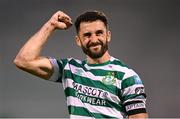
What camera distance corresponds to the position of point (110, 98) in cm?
146

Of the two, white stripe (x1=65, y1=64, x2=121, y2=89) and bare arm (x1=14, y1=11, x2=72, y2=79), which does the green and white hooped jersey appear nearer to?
white stripe (x1=65, y1=64, x2=121, y2=89)

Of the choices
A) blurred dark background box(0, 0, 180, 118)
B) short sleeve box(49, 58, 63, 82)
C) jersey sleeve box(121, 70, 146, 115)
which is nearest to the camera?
jersey sleeve box(121, 70, 146, 115)

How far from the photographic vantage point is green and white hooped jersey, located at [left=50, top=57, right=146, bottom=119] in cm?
146

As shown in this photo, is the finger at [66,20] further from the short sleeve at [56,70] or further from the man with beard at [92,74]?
the short sleeve at [56,70]

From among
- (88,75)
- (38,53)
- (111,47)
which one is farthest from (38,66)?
(111,47)

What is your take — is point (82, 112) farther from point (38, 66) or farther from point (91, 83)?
point (38, 66)

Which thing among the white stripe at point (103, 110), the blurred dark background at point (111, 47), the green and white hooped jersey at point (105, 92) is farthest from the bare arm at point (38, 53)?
the blurred dark background at point (111, 47)

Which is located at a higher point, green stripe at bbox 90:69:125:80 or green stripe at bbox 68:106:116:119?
green stripe at bbox 90:69:125:80

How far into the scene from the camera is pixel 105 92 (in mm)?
1471

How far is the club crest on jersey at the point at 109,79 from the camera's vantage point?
148 centimetres

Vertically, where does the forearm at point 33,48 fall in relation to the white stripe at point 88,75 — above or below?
above

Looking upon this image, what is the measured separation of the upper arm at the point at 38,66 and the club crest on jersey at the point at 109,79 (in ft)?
0.72

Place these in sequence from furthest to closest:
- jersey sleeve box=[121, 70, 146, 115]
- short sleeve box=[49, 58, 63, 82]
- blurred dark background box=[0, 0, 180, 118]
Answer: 1. blurred dark background box=[0, 0, 180, 118]
2. short sleeve box=[49, 58, 63, 82]
3. jersey sleeve box=[121, 70, 146, 115]

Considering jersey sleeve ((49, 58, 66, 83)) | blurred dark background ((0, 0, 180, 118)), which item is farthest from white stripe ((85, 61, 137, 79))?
blurred dark background ((0, 0, 180, 118))
